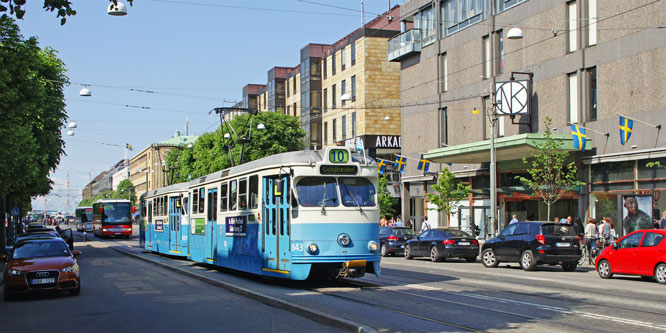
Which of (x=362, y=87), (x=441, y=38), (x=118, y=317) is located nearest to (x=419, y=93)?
(x=441, y=38)

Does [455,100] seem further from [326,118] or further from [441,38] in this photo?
[326,118]

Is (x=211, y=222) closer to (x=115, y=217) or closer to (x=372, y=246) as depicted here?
(x=372, y=246)

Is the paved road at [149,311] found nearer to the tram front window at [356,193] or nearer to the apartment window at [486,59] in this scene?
the tram front window at [356,193]

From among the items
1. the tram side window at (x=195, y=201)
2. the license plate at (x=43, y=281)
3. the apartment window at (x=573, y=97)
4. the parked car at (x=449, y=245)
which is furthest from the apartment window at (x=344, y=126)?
the license plate at (x=43, y=281)

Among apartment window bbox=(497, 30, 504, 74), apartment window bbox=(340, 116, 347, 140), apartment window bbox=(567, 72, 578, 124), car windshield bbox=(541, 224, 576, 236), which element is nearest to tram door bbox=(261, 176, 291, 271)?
car windshield bbox=(541, 224, 576, 236)

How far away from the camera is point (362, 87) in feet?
190

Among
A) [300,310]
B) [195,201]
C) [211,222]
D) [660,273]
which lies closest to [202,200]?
[195,201]

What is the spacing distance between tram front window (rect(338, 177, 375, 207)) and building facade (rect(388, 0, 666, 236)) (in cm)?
1554

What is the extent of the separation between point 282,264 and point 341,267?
1363mm

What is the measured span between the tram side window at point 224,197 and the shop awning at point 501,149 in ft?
51.4

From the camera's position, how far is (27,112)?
1973 centimetres

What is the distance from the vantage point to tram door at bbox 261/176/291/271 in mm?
15691

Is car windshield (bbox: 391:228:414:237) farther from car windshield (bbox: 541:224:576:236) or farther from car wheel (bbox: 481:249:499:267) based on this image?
car windshield (bbox: 541:224:576:236)

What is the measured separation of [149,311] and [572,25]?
1004 inches
